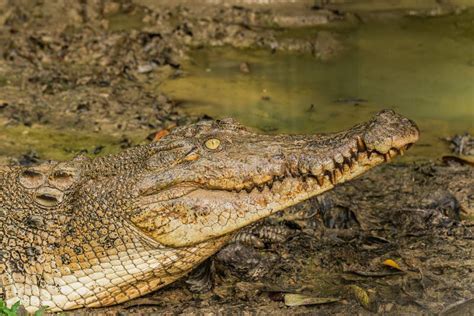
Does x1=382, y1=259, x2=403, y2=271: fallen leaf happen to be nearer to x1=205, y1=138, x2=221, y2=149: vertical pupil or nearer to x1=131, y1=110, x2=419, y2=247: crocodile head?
x1=131, y1=110, x2=419, y2=247: crocodile head

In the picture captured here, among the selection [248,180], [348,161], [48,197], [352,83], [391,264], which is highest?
[348,161]

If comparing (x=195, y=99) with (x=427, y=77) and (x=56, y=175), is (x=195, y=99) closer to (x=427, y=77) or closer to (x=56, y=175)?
(x=427, y=77)

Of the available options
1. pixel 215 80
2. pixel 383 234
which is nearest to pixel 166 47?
pixel 215 80

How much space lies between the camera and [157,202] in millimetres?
4699

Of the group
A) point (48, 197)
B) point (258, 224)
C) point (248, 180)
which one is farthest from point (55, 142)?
point (248, 180)

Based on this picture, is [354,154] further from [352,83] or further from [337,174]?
[352,83]

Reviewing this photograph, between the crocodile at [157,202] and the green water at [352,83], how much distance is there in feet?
8.26

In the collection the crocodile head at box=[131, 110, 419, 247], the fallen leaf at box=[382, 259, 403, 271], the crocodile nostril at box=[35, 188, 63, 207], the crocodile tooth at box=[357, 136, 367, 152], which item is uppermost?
the crocodile tooth at box=[357, 136, 367, 152]

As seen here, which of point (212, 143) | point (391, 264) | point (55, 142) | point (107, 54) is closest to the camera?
point (212, 143)

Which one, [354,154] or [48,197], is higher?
[354,154]

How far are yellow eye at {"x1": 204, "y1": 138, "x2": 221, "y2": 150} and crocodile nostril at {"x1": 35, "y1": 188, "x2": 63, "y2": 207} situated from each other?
850 millimetres

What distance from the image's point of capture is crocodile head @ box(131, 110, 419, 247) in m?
4.64

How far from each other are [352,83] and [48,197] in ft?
14.1

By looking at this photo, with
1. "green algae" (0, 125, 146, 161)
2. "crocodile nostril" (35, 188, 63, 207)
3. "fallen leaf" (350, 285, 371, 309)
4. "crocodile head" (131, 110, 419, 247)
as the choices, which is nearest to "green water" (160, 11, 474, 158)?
"green algae" (0, 125, 146, 161)
